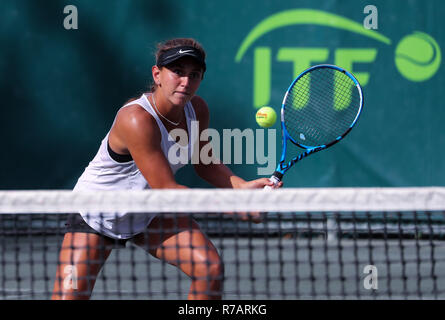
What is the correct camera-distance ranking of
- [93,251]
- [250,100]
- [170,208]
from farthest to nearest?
[250,100], [93,251], [170,208]

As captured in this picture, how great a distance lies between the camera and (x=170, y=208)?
2496mm

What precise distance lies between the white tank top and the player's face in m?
0.10

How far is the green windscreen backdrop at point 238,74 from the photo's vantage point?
6.02 metres

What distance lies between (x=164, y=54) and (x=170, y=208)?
0.65 meters

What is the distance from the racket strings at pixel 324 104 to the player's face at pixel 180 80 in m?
2.20

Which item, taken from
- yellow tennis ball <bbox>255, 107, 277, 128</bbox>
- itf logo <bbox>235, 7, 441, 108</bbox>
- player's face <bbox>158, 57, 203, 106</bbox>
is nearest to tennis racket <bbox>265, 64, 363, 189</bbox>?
itf logo <bbox>235, 7, 441, 108</bbox>

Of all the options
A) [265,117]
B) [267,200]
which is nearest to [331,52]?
[265,117]

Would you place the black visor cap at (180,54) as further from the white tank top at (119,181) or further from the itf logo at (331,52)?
the itf logo at (331,52)

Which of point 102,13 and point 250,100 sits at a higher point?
point 102,13

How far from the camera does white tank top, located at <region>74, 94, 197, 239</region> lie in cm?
272

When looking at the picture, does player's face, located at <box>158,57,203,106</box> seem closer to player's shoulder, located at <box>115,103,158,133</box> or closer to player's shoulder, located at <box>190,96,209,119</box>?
player's shoulder, located at <box>115,103,158,133</box>

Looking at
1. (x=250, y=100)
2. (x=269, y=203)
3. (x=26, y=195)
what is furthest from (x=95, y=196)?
(x=250, y=100)
